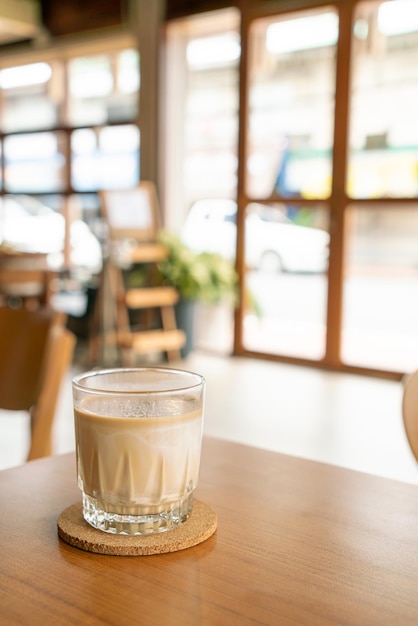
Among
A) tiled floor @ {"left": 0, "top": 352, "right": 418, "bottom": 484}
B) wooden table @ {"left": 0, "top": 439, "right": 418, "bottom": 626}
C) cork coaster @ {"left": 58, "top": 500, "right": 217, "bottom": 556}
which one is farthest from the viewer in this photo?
tiled floor @ {"left": 0, "top": 352, "right": 418, "bottom": 484}

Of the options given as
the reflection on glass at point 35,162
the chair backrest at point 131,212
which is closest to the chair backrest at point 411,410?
the chair backrest at point 131,212

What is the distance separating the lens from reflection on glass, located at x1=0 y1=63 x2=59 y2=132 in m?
7.05

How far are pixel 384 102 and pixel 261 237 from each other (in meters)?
1.35

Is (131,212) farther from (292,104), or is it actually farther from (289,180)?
(292,104)

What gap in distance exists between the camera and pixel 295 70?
5492mm

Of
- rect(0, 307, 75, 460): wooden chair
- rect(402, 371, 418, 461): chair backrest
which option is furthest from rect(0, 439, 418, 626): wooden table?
rect(0, 307, 75, 460): wooden chair

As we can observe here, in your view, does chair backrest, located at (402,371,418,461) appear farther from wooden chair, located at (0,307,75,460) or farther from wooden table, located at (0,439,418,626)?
wooden chair, located at (0,307,75,460)

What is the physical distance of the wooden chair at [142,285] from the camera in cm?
523

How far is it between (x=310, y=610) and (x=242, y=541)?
0.47 feet

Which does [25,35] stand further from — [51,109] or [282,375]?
[282,375]

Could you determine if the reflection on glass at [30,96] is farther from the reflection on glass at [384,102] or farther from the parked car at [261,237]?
the reflection on glass at [384,102]

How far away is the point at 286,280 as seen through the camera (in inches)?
224

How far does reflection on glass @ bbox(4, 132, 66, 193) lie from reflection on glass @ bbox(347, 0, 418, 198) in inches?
120

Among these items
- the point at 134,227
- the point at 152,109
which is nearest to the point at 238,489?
the point at 134,227
